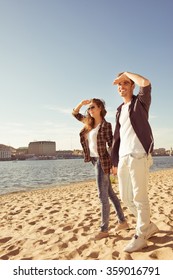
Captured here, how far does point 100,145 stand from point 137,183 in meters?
0.90

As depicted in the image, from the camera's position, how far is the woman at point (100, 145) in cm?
386

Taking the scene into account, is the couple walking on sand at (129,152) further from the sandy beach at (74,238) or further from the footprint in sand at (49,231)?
the footprint in sand at (49,231)

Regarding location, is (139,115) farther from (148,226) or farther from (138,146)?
(148,226)

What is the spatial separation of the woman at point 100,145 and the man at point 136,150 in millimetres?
445

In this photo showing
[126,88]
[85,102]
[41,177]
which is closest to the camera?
[126,88]

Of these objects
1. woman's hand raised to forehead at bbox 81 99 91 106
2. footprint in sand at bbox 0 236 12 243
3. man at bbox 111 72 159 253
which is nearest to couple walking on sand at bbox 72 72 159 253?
man at bbox 111 72 159 253

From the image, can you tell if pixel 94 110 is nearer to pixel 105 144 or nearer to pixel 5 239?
pixel 105 144

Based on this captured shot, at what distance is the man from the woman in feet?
1.46

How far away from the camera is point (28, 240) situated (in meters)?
4.45

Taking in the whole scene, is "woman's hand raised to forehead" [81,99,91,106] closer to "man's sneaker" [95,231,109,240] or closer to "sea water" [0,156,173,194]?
"man's sneaker" [95,231,109,240]

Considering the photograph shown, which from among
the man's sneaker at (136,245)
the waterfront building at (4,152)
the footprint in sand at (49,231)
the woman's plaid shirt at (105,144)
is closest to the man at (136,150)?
the man's sneaker at (136,245)

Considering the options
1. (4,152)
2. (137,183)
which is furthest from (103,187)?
(4,152)

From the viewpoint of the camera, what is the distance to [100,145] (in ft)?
12.7
